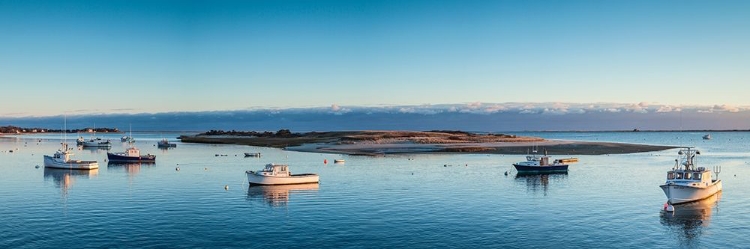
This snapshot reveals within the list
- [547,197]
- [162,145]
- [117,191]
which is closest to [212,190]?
[117,191]

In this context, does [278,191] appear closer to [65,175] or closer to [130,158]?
[65,175]

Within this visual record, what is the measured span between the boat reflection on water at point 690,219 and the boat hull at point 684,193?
1.42 ft

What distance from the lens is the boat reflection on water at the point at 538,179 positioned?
2616 inches

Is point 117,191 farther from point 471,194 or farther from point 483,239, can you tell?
point 483,239

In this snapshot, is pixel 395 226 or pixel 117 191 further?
pixel 117 191

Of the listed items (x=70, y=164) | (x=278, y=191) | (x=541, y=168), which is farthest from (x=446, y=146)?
(x=278, y=191)

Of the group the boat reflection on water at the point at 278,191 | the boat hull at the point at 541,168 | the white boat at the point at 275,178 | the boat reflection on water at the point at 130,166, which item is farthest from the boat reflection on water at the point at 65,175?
the boat hull at the point at 541,168

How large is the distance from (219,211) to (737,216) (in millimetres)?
40255

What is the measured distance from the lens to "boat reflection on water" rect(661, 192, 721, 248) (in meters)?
39.9

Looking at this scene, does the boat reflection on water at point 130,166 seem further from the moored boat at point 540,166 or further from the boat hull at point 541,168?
the moored boat at point 540,166

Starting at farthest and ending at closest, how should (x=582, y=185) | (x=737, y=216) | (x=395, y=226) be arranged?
(x=582, y=185)
(x=737, y=216)
(x=395, y=226)

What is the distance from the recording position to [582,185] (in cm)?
6881

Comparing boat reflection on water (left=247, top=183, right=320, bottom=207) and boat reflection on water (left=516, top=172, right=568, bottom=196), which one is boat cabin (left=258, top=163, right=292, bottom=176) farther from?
boat reflection on water (left=516, top=172, right=568, bottom=196)

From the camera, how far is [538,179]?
77.1 meters
